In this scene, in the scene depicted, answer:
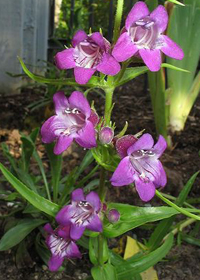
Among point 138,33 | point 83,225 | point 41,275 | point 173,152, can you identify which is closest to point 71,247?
point 83,225

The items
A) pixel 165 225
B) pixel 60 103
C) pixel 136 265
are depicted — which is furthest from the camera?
pixel 165 225

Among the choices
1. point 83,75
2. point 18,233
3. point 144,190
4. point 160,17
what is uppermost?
point 160,17

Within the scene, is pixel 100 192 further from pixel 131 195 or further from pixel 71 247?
pixel 131 195

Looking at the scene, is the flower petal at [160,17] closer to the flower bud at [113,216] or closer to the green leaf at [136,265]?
the flower bud at [113,216]

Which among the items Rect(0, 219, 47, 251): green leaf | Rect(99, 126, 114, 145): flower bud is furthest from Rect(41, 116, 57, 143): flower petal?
Rect(0, 219, 47, 251): green leaf

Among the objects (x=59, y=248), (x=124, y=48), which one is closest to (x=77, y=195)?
(x=59, y=248)

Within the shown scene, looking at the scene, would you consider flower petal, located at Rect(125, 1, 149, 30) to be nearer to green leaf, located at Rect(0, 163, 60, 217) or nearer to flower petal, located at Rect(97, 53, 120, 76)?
flower petal, located at Rect(97, 53, 120, 76)

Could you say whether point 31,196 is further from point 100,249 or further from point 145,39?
point 145,39

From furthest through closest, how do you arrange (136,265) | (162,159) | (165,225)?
(162,159) → (165,225) → (136,265)
